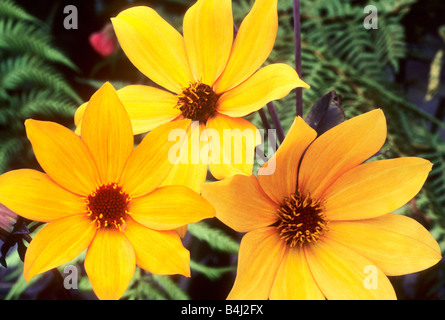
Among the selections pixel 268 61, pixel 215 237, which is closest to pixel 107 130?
pixel 215 237

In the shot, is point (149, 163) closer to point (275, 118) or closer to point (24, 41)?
point (275, 118)

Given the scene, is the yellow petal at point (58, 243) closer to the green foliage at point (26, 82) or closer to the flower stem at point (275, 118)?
the flower stem at point (275, 118)

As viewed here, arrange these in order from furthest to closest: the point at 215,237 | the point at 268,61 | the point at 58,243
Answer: the point at 268,61, the point at 215,237, the point at 58,243

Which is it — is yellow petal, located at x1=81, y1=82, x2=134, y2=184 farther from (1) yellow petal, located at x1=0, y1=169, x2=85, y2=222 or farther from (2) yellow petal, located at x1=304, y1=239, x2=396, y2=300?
(2) yellow petal, located at x1=304, y1=239, x2=396, y2=300

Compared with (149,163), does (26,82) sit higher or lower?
higher

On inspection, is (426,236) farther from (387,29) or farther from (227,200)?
(387,29)

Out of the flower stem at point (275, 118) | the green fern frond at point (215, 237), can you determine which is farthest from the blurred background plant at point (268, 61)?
the flower stem at point (275, 118)
